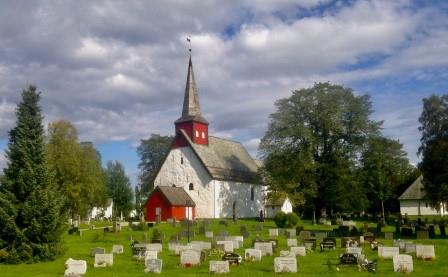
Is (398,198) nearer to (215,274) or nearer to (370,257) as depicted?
(370,257)

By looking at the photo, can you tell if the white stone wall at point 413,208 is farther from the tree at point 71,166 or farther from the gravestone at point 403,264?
the gravestone at point 403,264

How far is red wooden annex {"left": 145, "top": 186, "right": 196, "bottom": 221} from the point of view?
55.8 m

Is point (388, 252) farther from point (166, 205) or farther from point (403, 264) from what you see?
point (166, 205)

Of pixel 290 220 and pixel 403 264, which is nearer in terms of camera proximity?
pixel 403 264

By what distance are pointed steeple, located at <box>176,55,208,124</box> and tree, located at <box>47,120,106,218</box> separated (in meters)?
14.6

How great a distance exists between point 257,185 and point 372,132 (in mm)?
19045

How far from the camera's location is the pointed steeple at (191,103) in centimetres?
6318

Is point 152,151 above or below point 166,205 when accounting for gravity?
above

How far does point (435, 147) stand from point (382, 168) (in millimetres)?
30272

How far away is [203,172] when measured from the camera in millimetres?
60406

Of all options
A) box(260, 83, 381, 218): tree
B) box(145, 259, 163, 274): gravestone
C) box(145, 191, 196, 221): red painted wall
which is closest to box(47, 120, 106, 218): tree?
box(145, 191, 196, 221): red painted wall

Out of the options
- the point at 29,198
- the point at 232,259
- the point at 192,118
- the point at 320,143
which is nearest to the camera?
the point at 232,259

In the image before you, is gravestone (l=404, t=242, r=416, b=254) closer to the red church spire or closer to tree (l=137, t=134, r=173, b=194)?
the red church spire

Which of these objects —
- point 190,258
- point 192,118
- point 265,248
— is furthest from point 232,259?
point 192,118
